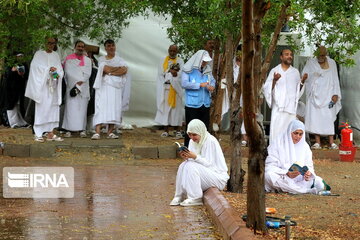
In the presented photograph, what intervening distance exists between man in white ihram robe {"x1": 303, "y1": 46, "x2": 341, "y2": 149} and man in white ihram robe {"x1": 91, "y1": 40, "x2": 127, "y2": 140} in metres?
3.74

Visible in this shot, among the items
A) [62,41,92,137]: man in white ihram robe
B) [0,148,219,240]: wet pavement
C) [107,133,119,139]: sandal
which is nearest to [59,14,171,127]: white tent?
[62,41,92,137]: man in white ihram robe

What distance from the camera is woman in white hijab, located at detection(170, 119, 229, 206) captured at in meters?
11.4

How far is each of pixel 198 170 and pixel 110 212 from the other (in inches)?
53.8

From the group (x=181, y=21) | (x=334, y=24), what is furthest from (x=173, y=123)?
(x=334, y=24)

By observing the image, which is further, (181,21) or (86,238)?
(181,21)

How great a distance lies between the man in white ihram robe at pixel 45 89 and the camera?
17.8m

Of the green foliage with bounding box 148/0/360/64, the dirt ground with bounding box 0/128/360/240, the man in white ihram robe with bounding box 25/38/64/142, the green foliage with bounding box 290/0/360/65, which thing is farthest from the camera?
the man in white ihram robe with bounding box 25/38/64/142

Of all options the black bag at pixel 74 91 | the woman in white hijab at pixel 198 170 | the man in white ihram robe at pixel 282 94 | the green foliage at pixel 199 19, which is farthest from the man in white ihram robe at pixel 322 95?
the woman in white hijab at pixel 198 170

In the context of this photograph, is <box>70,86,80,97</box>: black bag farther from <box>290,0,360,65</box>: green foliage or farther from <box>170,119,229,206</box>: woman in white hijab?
<box>170,119,229,206</box>: woman in white hijab

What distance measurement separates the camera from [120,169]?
15172 mm

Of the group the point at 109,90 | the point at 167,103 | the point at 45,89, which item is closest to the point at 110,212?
the point at 45,89

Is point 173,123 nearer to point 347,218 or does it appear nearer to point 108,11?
point 108,11

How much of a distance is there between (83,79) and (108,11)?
142 cm

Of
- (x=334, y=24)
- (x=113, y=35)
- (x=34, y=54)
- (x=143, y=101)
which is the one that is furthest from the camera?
(x=143, y=101)
